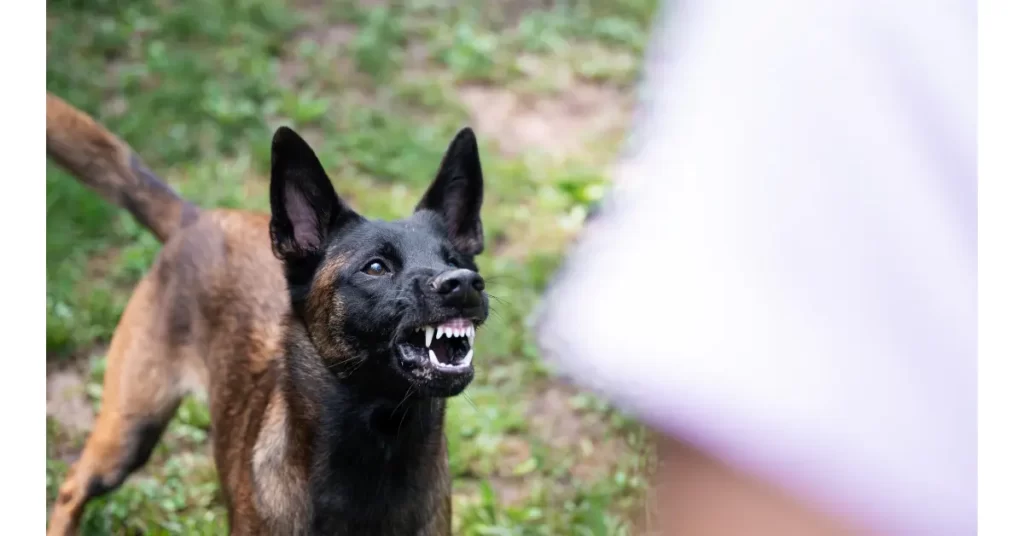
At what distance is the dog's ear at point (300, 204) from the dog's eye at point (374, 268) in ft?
0.69

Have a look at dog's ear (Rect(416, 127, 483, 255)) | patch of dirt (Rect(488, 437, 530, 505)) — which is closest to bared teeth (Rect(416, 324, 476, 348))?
dog's ear (Rect(416, 127, 483, 255))

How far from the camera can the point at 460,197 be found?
2840mm

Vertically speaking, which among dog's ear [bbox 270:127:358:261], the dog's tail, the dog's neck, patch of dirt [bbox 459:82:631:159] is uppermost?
patch of dirt [bbox 459:82:631:159]

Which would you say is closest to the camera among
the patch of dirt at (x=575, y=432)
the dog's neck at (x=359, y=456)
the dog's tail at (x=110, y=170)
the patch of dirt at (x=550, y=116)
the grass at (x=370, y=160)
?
the dog's neck at (x=359, y=456)

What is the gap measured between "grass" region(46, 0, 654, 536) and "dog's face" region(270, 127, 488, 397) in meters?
0.74

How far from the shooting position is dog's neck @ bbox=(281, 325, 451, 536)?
2.69 metres

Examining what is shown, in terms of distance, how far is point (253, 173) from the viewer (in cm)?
538

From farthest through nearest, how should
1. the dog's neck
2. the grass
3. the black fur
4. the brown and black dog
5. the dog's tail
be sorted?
the grass
the dog's tail
the dog's neck
the black fur
the brown and black dog

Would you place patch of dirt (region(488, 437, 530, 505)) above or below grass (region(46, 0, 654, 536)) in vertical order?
below

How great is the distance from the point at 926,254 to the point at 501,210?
12.1ft

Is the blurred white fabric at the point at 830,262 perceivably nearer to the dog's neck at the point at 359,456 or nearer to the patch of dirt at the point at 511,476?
the dog's neck at the point at 359,456

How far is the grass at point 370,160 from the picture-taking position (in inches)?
155

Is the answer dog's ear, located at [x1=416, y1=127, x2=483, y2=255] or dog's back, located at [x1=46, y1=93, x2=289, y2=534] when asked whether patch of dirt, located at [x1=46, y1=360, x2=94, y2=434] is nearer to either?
dog's back, located at [x1=46, y1=93, x2=289, y2=534]

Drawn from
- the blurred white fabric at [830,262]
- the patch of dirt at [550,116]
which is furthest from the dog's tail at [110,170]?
the patch of dirt at [550,116]
